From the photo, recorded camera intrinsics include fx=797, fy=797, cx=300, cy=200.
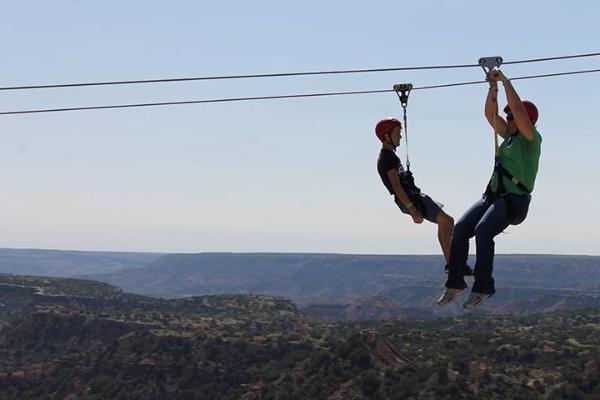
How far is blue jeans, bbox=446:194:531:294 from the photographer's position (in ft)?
42.3

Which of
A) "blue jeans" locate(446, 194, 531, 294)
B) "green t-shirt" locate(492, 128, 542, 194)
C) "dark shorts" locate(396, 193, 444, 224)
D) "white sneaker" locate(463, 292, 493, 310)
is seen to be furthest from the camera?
"dark shorts" locate(396, 193, 444, 224)

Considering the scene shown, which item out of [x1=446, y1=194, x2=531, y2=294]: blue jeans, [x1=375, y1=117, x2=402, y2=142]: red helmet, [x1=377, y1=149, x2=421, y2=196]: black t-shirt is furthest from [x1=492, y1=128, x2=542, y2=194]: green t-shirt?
[x1=375, y1=117, x2=402, y2=142]: red helmet

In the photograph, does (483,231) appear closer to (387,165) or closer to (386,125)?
(387,165)

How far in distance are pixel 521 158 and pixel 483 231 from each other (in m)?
1.31

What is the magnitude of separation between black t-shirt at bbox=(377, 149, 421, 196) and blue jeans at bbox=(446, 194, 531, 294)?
1.24 metres

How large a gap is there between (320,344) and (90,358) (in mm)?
38063

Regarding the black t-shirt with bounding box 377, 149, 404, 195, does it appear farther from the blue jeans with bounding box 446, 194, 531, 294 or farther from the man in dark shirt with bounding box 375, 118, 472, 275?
the blue jeans with bounding box 446, 194, 531, 294

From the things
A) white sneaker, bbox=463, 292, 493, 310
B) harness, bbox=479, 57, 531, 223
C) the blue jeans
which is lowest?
white sneaker, bbox=463, 292, 493, 310

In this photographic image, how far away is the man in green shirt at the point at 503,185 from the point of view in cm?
1244

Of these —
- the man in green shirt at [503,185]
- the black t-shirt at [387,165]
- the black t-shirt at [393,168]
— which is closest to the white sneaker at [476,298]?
the man in green shirt at [503,185]

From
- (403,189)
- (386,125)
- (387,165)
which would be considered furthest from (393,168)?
(386,125)

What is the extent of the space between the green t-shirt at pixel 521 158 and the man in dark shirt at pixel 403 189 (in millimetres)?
1645

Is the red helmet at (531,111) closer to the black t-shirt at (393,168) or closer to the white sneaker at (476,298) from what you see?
the black t-shirt at (393,168)

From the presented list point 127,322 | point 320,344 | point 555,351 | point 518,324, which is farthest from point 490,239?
point 518,324
